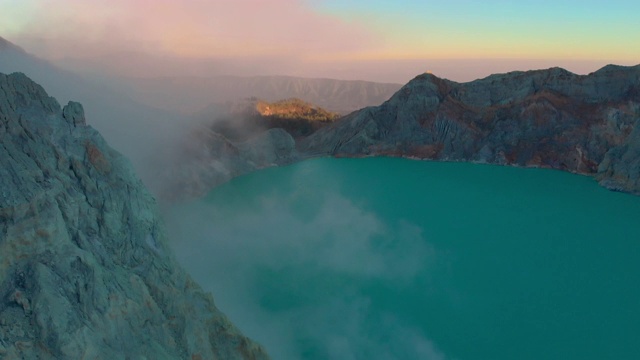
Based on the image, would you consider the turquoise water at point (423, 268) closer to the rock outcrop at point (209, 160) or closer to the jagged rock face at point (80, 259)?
the rock outcrop at point (209, 160)

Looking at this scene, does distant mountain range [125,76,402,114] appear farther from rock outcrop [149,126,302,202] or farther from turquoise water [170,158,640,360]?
turquoise water [170,158,640,360]

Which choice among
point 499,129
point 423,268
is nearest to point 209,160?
point 423,268

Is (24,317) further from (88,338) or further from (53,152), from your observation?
(53,152)

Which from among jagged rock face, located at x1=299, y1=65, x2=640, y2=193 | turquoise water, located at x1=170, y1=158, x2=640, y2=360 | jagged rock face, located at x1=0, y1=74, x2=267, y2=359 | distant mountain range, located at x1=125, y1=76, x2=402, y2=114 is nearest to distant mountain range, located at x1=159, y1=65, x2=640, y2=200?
jagged rock face, located at x1=299, y1=65, x2=640, y2=193

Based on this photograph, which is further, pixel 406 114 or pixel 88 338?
pixel 406 114

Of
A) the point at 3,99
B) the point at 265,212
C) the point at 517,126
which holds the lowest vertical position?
the point at 265,212

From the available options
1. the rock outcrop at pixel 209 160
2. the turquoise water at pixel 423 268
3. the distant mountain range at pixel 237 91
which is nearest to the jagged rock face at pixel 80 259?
the turquoise water at pixel 423 268

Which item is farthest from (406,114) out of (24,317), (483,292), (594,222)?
(24,317)
